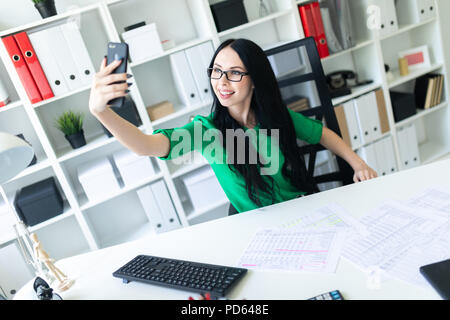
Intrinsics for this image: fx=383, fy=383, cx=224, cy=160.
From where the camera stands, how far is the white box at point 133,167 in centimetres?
238

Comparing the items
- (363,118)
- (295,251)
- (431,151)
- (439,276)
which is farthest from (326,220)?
(431,151)

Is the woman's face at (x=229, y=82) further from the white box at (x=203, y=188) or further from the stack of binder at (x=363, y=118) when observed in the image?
the stack of binder at (x=363, y=118)

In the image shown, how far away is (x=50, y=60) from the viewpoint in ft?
6.91

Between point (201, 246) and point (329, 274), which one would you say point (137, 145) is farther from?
point (329, 274)

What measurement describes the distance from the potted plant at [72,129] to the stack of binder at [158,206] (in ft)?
1.54

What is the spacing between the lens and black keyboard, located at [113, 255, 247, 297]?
103cm

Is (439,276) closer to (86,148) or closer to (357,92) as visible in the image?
(86,148)

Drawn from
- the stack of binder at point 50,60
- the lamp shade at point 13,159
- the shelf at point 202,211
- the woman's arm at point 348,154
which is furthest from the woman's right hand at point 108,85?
the shelf at point 202,211

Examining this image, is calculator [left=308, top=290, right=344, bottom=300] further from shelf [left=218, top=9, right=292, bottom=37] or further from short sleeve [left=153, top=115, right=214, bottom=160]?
shelf [left=218, top=9, right=292, bottom=37]

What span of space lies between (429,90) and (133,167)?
2302 mm

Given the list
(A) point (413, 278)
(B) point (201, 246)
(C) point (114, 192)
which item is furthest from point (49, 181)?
(A) point (413, 278)

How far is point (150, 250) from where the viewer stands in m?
1.34

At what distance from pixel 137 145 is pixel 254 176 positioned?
1.63 feet

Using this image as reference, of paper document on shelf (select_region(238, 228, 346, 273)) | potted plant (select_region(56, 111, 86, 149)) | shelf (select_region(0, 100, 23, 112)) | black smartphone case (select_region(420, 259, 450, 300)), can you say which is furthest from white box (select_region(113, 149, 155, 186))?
black smartphone case (select_region(420, 259, 450, 300))
